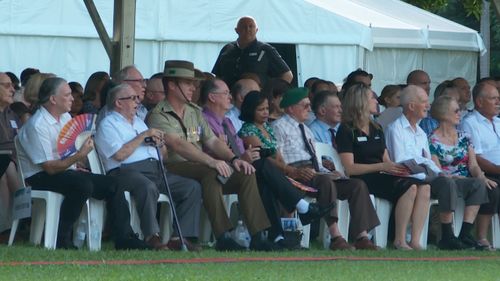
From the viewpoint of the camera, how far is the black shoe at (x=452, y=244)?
14.2 m

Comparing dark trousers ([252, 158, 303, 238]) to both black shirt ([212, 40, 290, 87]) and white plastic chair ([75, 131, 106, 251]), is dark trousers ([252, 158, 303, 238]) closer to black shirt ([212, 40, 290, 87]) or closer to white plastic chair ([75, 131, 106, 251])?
white plastic chair ([75, 131, 106, 251])

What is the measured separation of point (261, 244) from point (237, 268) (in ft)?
6.57

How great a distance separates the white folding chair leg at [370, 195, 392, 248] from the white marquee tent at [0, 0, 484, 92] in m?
8.41

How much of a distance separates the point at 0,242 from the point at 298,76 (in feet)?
35.3

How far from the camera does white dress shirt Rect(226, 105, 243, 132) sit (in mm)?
14750

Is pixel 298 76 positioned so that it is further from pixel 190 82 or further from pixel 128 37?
pixel 190 82

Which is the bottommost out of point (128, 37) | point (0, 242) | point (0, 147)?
point (0, 242)

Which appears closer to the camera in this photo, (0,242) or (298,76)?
(0,242)

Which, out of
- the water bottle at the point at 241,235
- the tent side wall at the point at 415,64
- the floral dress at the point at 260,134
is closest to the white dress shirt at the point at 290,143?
the floral dress at the point at 260,134

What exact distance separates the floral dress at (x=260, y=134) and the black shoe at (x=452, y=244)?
6.38ft

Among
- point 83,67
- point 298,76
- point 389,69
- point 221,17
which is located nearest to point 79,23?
point 83,67

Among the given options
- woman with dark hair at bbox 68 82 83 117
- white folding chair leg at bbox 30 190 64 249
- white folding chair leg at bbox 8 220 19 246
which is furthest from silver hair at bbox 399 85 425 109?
white folding chair leg at bbox 8 220 19 246

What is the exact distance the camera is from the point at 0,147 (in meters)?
13.5

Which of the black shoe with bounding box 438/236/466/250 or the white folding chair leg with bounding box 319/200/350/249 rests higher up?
the white folding chair leg with bounding box 319/200/350/249
